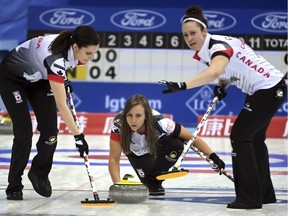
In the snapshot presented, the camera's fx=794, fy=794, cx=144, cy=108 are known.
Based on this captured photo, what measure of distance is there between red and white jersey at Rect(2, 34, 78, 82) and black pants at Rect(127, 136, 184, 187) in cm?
91

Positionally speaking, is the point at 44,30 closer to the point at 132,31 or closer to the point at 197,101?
the point at 132,31

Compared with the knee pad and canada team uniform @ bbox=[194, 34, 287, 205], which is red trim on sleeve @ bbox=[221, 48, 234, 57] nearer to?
canada team uniform @ bbox=[194, 34, 287, 205]

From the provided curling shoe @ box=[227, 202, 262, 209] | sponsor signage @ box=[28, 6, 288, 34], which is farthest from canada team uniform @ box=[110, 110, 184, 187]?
sponsor signage @ box=[28, 6, 288, 34]

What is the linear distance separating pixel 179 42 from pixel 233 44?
8.39 m

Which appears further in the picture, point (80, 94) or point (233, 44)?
point (80, 94)

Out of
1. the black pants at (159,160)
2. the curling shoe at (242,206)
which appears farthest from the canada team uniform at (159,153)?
the curling shoe at (242,206)

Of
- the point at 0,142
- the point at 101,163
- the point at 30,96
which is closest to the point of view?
the point at 30,96

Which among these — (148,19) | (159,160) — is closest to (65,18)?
(148,19)

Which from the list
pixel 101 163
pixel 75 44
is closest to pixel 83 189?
pixel 75 44

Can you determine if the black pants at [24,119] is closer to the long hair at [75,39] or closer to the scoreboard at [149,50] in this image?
the long hair at [75,39]

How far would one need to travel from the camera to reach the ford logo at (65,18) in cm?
1340

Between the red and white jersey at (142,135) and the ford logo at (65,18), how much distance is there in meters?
8.06

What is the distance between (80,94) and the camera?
13305mm

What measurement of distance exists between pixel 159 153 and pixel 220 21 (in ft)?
26.1
